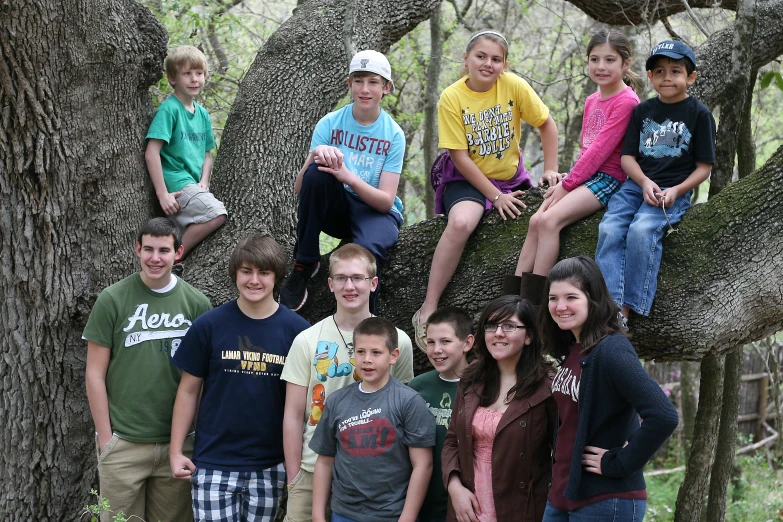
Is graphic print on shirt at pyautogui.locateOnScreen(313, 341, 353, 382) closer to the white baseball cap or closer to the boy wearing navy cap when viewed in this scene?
the boy wearing navy cap

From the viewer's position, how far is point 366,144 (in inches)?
174

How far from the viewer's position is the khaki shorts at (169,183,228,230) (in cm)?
484

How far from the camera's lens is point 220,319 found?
3.85 meters

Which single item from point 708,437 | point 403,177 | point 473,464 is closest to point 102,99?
point 473,464

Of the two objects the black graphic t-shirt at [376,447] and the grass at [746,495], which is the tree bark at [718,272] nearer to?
the black graphic t-shirt at [376,447]

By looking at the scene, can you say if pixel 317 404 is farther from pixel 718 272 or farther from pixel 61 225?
pixel 718 272

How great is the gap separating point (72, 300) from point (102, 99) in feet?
3.65

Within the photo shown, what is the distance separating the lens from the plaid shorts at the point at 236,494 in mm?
3738

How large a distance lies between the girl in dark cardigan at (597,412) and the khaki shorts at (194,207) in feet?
7.92

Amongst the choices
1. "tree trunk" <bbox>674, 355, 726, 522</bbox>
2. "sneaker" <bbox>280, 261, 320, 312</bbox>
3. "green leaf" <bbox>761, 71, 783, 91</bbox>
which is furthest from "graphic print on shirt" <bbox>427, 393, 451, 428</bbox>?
"green leaf" <bbox>761, 71, 783, 91</bbox>

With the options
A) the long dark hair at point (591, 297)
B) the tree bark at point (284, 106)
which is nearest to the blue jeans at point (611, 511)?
the long dark hair at point (591, 297)

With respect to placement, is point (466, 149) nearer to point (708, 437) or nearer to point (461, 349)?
point (461, 349)

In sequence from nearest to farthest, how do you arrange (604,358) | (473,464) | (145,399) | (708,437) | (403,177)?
1. (604,358)
2. (473,464)
3. (145,399)
4. (708,437)
5. (403,177)

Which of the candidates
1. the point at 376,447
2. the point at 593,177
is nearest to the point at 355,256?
the point at 376,447
